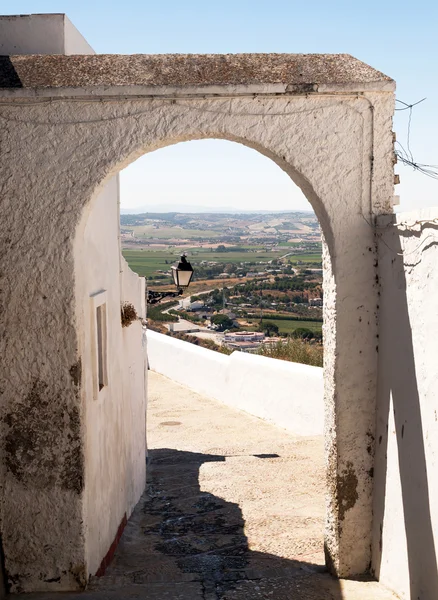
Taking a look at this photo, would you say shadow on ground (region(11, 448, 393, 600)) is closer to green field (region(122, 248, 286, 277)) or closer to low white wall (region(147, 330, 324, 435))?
low white wall (region(147, 330, 324, 435))

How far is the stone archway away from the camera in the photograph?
5113 millimetres

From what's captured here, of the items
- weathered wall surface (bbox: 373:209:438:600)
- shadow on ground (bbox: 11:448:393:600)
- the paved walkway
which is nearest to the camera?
weathered wall surface (bbox: 373:209:438:600)

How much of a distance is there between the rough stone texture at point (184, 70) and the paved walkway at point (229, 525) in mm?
3390

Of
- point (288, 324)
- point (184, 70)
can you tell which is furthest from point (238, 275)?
point (184, 70)

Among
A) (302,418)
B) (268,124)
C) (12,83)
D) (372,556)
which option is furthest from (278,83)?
(302,418)

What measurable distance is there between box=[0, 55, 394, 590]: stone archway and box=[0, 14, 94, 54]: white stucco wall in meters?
0.47

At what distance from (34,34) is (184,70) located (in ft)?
4.14

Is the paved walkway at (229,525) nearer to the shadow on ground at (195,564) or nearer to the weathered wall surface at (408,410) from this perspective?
the shadow on ground at (195,564)

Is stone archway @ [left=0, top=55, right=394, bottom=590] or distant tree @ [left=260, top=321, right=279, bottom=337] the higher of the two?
stone archway @ [left=0, top=55, right=394, bottom=590]

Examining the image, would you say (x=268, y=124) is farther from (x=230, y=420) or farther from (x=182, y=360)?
(x=182, y=360)

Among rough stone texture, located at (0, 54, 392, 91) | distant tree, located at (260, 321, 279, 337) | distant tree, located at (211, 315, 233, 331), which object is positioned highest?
rough stone texture, located at (0, 54, 392, 91)

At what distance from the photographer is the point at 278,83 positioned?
5.12m

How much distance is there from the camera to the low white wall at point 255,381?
10.9 metres

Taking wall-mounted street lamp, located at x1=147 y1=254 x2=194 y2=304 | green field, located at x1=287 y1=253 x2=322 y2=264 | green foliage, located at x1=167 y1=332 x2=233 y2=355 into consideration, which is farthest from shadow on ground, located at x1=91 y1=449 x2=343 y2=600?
green field, located at x1=287 y1=253 x2=322 y2=264
